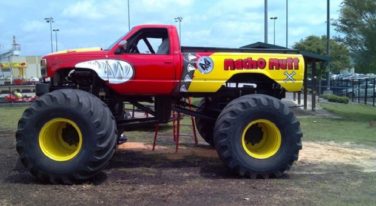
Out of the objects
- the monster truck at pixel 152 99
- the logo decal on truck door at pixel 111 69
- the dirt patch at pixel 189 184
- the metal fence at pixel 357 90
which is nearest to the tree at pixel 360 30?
the metal fence at pixel 357 90

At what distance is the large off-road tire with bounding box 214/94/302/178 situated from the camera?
809 cm

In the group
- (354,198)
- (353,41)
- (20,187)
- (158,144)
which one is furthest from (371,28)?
(20,187)

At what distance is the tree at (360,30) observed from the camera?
21.6 metres

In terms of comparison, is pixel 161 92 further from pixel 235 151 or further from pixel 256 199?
pixel 256 199

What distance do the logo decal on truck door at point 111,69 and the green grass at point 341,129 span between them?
21.9ft

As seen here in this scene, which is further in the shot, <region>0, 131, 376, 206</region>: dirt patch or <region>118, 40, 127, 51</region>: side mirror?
<region>118, 40, 127, 51</region>: side mirror

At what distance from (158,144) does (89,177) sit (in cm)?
415

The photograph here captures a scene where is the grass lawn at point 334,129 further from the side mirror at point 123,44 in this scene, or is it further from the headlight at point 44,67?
the side mirror at point 123,44

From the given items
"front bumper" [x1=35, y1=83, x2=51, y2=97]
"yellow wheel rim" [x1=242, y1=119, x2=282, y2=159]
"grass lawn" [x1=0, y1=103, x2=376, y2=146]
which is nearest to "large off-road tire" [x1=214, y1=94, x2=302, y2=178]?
"yellow wheel rim" [x1=242, y1=119, x2=282, y2=159]

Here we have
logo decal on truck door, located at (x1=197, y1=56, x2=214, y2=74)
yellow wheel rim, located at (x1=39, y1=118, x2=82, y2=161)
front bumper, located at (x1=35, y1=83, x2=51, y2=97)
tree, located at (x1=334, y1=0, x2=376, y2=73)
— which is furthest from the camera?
tree, located at (x1=334, y1=0, x2=376, y2=73)

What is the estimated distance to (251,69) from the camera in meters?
8.62

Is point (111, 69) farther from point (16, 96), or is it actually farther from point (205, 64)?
Answer: point (16, 96)

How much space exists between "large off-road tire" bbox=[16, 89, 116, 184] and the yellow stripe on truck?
1.63 meters

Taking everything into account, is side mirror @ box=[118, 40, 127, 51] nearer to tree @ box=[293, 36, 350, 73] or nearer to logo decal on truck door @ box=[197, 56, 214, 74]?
logo decal on truck door @ box=[197, 56, 214, 74]
